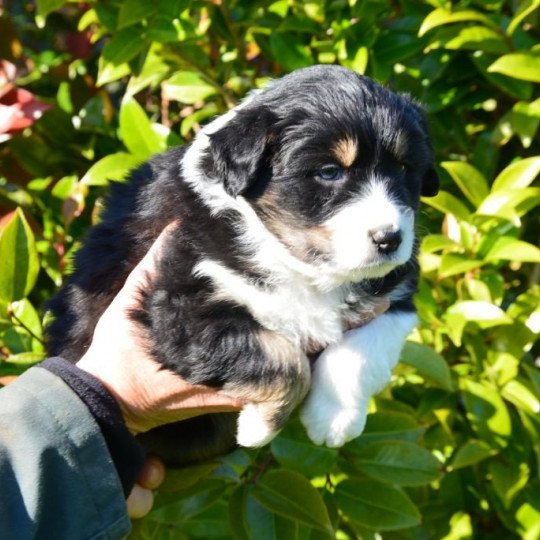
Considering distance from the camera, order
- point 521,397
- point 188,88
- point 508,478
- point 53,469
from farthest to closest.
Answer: point 188,88
point 508,478
point 521,397
point 53,469

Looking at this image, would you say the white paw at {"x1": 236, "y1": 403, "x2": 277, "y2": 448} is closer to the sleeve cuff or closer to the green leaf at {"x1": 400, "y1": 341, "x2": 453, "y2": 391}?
the sleeve cuff

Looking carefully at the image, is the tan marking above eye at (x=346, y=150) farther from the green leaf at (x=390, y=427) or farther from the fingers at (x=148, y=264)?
the green leaf at (x=390, y=427)

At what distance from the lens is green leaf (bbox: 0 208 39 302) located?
2807mm

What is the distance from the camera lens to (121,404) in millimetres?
2420

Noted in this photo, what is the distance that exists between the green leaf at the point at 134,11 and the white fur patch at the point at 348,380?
1.25 m

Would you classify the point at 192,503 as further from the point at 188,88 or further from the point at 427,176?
the point at 188,88

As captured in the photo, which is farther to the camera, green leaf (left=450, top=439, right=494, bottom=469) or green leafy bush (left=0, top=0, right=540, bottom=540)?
green leaf (left=450, top=439, right=494, bottom=469)

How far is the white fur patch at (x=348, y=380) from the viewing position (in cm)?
247

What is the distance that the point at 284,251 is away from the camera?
2.43 m

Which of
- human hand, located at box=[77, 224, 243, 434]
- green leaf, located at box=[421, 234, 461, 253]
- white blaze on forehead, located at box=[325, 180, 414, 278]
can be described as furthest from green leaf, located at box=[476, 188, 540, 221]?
human hand, located at box=[77, 224, 243, 434]

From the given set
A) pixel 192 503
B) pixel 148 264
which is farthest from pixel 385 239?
pixel 192 503

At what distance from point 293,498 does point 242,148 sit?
100cm

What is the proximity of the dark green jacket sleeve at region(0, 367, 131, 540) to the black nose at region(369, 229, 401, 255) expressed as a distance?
73cm

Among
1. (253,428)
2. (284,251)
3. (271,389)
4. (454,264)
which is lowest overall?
(454,264)
